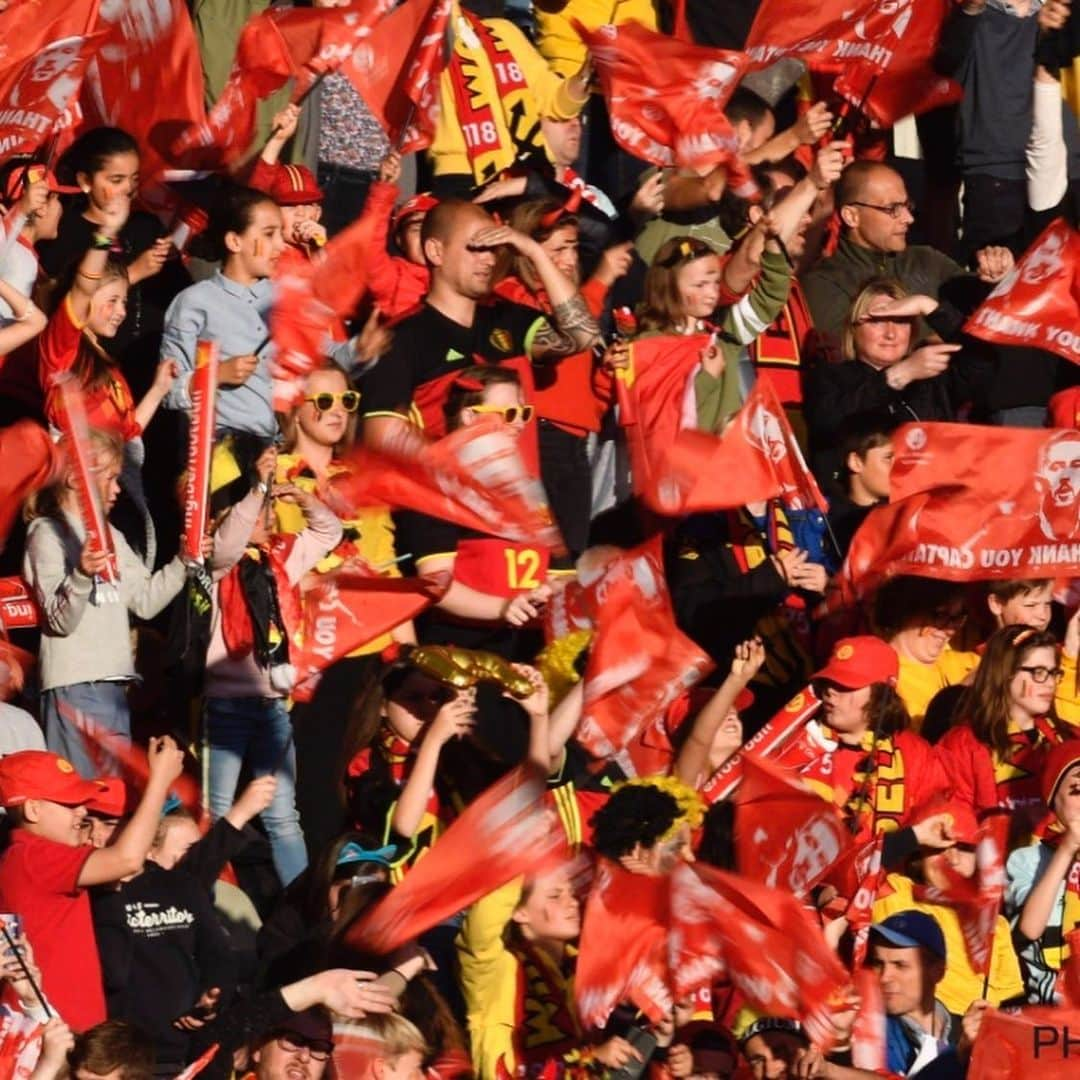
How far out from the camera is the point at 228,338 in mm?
11914

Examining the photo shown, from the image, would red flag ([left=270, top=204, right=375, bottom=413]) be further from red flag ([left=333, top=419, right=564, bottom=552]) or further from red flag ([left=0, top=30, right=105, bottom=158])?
red flag ([left=0, top=30, right=105, bottom=158])

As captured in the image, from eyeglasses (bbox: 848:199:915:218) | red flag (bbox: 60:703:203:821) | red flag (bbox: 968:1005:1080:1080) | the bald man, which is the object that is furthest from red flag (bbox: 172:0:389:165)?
red flag (bbox: 968:1005:1080:1080)

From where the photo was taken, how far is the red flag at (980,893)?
37.5ft

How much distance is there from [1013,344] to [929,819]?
2300 mm

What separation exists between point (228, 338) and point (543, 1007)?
101 inches

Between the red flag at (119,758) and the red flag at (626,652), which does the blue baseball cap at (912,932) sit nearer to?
the red flag at (626,652)

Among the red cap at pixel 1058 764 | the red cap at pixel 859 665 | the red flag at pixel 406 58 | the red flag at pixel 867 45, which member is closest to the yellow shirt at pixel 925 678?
the red cap at pixel 859 665

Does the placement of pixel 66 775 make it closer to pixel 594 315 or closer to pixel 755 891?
pixel 755 891

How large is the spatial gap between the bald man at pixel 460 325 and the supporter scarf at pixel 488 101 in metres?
1.18

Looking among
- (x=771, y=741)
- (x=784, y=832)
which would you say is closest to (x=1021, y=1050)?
(x=784, y=832)

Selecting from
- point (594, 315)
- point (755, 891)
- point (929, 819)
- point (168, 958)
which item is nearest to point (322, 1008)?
point (168, 958)

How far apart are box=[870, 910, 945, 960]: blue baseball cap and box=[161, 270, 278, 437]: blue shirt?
2.50 m

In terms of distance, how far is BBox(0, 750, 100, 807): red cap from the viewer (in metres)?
10.1

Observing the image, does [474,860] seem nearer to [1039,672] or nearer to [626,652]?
[626,652]
